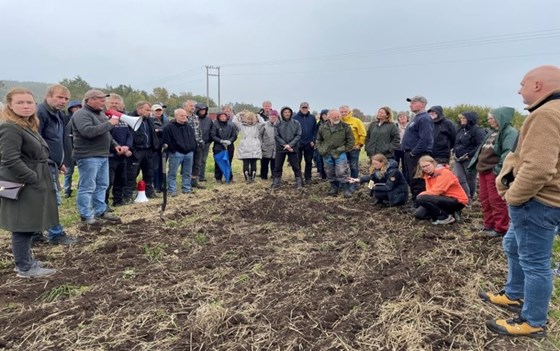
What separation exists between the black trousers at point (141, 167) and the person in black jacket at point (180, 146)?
42cm

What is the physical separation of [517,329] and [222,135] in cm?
811

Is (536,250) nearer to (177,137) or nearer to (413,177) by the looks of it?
(413,177)

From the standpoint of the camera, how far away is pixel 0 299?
376 centimetres

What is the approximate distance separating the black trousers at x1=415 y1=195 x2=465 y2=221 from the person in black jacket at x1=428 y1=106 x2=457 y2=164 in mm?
1776

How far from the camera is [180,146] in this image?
8.51 meters

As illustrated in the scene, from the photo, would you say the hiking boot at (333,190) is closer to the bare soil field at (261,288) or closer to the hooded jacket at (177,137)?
the bare soil field at (261,288)

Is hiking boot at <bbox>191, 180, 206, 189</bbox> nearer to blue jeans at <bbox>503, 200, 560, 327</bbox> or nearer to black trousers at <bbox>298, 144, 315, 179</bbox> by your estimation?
black trousers at <bbox>298, 144, 315, 179</bbox>

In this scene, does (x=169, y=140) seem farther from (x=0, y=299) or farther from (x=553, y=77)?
(x=553, y=77)

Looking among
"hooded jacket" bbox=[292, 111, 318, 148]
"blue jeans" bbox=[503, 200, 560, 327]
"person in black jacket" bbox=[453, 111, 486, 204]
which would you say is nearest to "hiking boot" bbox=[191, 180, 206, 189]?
"hooded jacket" bbox=[292, 111, 318, 148]

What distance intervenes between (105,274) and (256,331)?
2.13 m

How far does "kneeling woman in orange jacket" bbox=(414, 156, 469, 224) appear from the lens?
6.18m

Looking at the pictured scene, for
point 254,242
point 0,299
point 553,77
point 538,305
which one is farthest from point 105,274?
point 553,77

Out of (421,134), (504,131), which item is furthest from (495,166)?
(421,134)

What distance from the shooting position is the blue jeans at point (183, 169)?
8.67 metres
